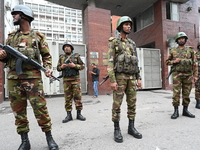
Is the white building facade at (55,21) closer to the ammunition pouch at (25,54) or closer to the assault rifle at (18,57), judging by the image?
the ammunition pouch at (25,54)

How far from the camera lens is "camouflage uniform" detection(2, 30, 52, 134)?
1.87 m

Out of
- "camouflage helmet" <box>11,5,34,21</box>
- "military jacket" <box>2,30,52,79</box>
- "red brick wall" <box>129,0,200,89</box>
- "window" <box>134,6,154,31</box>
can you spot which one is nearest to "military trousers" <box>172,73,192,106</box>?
"military jacket" <box>2,30,52,79</box>

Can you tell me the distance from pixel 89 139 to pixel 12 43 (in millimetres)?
1867

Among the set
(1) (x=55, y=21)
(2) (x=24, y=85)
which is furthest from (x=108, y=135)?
(1) (x=55, y=21)

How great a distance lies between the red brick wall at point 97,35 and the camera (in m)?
7.57

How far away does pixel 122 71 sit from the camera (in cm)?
231

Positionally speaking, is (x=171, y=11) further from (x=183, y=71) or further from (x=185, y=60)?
(x=183, y=71)

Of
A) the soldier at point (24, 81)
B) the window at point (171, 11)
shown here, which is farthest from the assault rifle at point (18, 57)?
the window at point (171, 11)

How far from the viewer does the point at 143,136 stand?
236 cm

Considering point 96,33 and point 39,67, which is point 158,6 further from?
point 39,67

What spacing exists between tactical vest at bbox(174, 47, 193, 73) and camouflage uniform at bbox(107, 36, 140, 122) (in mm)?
1621

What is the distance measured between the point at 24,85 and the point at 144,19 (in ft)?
36.7

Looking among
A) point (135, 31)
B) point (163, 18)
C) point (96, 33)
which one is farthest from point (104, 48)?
point (135, 31)

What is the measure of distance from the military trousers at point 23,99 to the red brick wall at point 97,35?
18.3 feet
